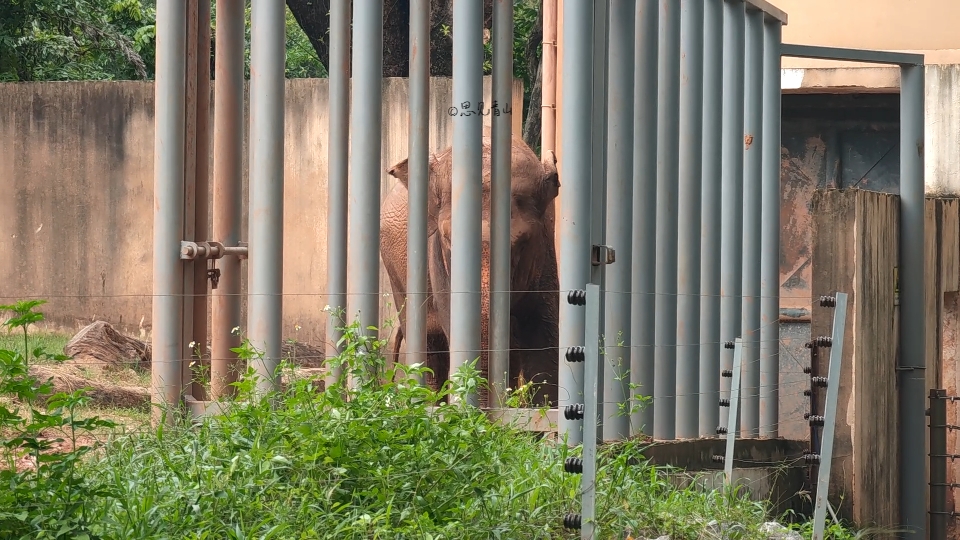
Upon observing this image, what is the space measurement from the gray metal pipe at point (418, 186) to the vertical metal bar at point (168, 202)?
1.03 m

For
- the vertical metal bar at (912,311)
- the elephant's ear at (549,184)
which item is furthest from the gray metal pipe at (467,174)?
the vertical metal bar at (912,311)

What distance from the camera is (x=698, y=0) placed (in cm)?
664

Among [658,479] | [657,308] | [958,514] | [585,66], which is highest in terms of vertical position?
[585,66]

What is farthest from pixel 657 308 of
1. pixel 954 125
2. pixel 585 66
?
pixel 954 125

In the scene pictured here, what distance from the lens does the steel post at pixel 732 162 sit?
272 inches

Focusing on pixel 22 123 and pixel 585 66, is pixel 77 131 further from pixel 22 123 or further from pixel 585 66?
pixel 585 66

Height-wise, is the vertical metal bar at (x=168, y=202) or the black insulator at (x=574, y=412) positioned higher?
the vertical metal bar at (x=168, y=202)

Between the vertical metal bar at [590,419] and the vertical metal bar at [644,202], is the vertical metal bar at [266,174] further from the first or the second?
the vertical metal bar at [590,419]

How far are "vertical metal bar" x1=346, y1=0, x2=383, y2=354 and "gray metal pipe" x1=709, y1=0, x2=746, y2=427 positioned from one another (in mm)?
1819

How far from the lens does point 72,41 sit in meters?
15.5

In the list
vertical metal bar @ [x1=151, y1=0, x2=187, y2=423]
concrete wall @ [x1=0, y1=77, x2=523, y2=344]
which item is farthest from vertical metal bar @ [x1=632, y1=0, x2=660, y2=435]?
concrete wall @ [x1=0, y1=77, x2=523, y2=344]

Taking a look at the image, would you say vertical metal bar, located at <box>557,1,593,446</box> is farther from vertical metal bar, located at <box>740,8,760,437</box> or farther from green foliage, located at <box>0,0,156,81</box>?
green foliage, located at <box>0,0,156,81</box>

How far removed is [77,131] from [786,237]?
625cm

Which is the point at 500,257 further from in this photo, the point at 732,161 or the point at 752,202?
the point at 752,202
